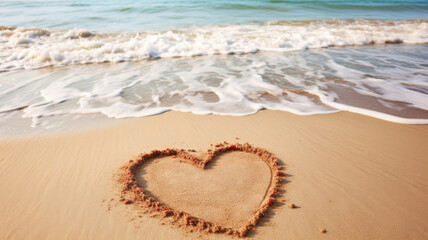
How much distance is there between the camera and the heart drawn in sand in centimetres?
202

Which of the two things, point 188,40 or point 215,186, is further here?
point 188,40

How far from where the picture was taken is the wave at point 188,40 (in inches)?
285

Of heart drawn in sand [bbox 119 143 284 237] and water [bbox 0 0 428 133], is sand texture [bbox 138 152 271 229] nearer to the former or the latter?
heart drawn in sand [bbox 119 143 284 237]

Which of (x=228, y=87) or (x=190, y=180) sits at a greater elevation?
(x=228, y=87)

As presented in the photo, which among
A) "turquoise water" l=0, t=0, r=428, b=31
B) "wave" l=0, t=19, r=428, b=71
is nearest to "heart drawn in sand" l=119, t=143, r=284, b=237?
"wave" l=0, t=19, r=428, b=71

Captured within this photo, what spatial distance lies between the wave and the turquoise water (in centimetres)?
156

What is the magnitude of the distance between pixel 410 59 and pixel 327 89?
4118mm

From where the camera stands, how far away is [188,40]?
29.4 ft

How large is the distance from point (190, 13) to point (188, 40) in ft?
21.5

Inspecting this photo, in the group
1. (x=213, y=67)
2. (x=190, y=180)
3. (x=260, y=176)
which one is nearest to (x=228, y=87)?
(x=213, y=67)

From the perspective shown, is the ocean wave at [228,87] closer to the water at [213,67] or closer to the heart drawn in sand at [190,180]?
the water at [213,67]

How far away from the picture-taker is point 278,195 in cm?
233

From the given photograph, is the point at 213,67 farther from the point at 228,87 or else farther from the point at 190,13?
the point at 190,13

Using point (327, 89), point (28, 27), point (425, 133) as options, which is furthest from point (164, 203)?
point (28, 27)
